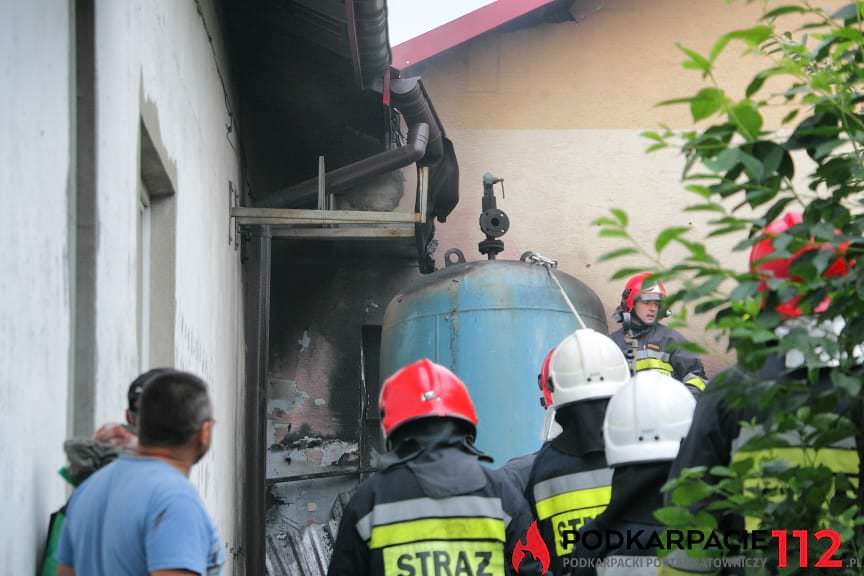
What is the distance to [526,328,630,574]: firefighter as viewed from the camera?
14.7 feet

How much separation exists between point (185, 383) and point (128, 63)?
196cm

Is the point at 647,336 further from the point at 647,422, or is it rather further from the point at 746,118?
the point at 746,118

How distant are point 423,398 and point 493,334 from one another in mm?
4847

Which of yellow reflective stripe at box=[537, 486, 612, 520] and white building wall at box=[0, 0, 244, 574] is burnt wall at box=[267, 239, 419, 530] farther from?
yellow reflective stripe at box=[537, 486, 612, 520]

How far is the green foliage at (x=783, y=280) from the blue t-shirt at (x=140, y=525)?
0.93 metres

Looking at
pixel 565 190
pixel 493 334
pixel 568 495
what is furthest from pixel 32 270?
pixel 565 190

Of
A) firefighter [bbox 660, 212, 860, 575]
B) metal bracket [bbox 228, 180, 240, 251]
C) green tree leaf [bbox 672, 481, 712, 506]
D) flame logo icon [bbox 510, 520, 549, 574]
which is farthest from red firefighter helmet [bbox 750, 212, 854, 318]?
metal bracket [bbox 228, 180, 240, 251]

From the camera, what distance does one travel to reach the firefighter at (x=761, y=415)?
246 centimetres

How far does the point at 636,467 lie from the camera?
3.99 meters

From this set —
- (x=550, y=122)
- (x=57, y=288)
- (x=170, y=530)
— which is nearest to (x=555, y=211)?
(x=550, y=122)

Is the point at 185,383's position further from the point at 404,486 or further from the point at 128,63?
the point at 128,63

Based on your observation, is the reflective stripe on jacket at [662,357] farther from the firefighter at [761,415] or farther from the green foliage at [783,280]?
the green foliage at [783,280]

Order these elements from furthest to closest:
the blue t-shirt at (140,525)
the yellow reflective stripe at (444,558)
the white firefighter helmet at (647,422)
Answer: the white firefighter helmet at (647,422), the yellow reflective stripe at (444,558), the blue t-shirt at (140,525)

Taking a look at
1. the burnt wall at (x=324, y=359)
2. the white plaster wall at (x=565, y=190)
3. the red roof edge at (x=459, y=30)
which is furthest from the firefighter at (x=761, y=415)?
the red roof edge at (x=459, y=30)
